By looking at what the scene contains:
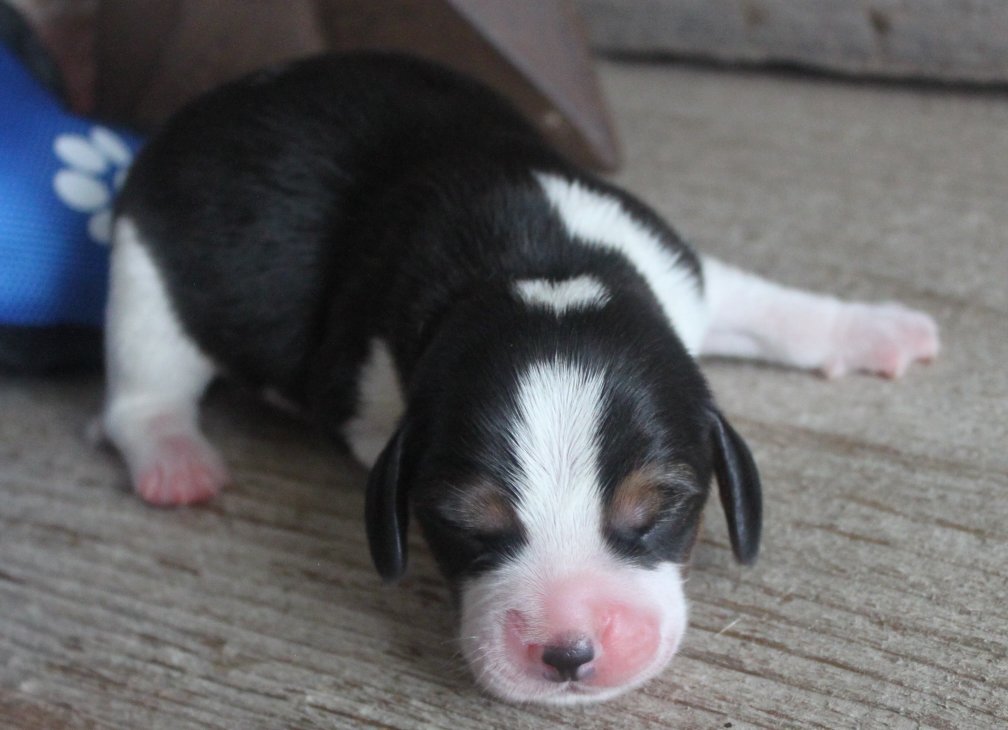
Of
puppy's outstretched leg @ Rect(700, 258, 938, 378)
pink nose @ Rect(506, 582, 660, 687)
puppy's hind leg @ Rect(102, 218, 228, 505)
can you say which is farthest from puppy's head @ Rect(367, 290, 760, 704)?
puppy's hind leg @ Rect(102, 218, 228, 505)

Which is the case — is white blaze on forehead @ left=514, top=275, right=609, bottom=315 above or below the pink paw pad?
above

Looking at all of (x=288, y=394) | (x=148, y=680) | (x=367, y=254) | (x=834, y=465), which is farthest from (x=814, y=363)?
(x=148, y=680)

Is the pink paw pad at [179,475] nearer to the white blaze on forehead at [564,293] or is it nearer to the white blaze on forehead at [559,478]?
the white blaze on forehead at [564,293]

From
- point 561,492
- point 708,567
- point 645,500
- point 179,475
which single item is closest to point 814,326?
point 708,567

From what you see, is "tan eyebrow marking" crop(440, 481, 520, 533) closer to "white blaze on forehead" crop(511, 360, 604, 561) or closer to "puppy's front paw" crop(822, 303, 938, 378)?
"white blaze on forehead" crop(511, 360, 604, 561)

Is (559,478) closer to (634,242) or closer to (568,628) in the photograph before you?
(568,628)

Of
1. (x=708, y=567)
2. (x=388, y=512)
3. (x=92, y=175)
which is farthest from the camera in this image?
(x=92, y=175)
